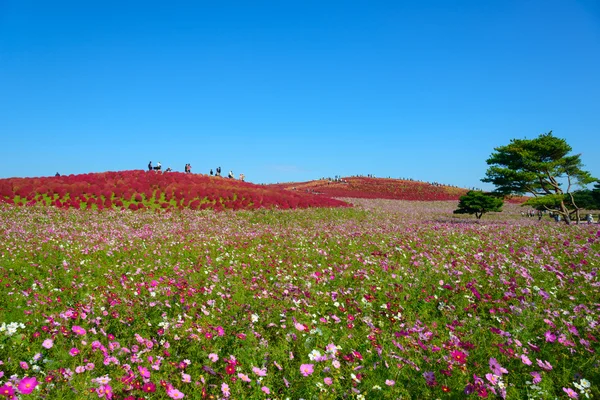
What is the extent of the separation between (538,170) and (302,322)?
2823 centimetres

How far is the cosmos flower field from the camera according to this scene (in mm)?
3637

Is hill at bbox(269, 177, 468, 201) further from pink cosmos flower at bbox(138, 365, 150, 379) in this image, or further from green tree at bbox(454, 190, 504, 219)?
pink cosmos flower at bbox(138, 365, 150, 379)

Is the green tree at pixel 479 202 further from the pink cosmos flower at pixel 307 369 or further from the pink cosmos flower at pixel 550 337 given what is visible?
the pink cosmos flower at pixel 307 369

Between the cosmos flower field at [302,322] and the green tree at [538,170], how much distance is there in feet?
52.2

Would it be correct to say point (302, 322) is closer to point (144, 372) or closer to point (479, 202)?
point (144, 372)

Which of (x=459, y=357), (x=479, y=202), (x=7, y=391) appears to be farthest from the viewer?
(x=479, y=202)

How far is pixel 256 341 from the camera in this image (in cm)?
454

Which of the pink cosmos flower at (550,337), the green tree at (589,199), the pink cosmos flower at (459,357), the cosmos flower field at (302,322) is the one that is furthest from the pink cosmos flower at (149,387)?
the green tree at (589,199)

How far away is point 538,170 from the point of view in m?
26.3

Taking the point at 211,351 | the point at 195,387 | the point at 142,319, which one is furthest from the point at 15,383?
the point at 142,319

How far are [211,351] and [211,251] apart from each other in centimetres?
764

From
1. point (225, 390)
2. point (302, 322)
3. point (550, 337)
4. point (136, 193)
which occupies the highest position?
point (136, 193)

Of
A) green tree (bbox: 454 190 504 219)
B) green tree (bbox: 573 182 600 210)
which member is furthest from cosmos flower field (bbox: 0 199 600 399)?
green tree (bbox: 573 182 600 210)

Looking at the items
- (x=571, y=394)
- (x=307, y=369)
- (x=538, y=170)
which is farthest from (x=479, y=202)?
(x=307, y=369)
